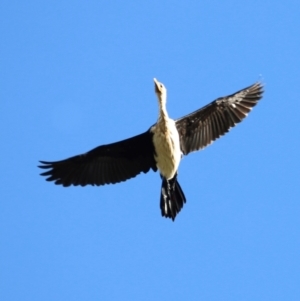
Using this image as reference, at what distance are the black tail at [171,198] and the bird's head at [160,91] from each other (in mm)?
1453

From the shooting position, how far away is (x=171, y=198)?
11234mm

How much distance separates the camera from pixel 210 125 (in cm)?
1180

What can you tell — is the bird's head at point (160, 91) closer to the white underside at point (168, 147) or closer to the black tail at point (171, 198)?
the white underside at point (168, 147)

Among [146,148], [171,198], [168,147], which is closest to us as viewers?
[168,147]

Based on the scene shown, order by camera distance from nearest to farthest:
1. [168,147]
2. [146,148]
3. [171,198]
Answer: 1. [168,147]
2. [171,198]
3. [146,148]

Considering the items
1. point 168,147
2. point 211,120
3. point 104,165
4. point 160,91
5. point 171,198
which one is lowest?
point 171,198

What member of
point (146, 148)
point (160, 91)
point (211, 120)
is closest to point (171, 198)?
point (146, 148)

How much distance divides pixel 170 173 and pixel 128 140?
1101 millimetres

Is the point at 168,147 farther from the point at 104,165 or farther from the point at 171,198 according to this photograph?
the point at 104,165

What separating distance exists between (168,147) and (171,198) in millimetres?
978

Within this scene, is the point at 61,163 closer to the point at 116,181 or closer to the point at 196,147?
the point at 116,181

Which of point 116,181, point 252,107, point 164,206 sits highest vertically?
point 252,107

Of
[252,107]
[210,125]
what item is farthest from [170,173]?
[252,107]

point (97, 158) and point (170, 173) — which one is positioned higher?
point (97, 158)
